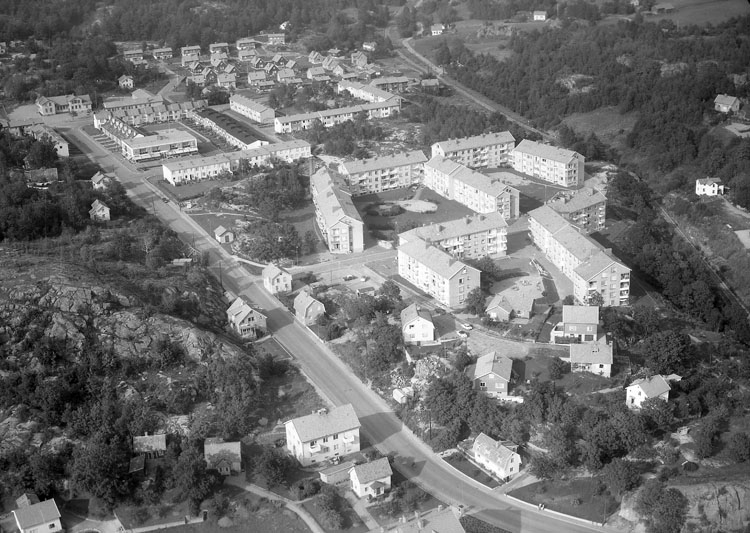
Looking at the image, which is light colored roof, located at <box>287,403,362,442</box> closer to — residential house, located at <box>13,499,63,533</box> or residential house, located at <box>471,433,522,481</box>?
residential house, located at <box>471,433,522,481</box>

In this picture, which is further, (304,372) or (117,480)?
(304,372)

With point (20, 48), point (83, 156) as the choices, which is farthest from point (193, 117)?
point (20, 48)

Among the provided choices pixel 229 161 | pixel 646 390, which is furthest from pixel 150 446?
pixel 229 161

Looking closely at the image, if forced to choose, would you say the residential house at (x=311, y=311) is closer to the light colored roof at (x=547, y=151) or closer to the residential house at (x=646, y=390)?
the residential house at (x=646, y=390)

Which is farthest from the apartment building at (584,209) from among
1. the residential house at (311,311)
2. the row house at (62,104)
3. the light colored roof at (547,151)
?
the row house at (62,104)

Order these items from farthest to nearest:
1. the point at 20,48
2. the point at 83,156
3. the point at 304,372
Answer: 1. the point at 20,48
2. the point at 83,156
3. the point at 304,372

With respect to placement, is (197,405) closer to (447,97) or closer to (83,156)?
(83,156)
